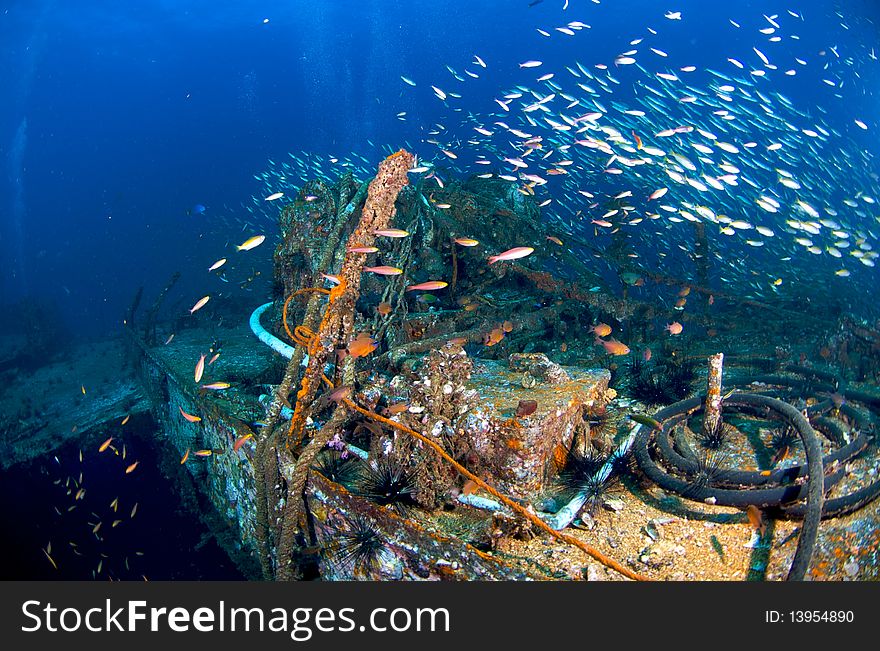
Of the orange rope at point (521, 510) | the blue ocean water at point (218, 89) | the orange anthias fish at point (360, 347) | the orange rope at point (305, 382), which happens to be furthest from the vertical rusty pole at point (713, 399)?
the blue ocean water at point (218, 89)

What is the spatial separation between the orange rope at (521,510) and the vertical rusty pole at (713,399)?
228 centimetres

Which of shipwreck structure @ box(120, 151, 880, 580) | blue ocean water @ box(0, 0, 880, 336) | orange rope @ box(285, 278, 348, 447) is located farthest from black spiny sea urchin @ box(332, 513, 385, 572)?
blue ocean water @ box(0, 0, 880, 336)

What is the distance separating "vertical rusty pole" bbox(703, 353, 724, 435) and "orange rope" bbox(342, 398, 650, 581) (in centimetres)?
228

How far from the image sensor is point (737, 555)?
3617mm

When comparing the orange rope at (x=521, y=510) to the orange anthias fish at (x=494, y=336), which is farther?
the orange anthias fish at (x=494, y=336)

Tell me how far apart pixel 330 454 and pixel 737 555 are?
156 inches

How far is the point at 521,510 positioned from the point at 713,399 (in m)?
2.72

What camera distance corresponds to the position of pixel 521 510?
3650mm

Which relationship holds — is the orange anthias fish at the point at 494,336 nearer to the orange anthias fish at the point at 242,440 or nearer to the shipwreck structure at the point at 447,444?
the shipwreck structure at the point at 447,444

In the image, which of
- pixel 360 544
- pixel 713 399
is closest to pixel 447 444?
pixel 360 544

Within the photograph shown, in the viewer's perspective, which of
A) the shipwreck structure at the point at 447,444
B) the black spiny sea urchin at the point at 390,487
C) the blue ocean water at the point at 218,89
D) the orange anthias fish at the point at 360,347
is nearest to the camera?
the shipwreck structure at the point at 447,444

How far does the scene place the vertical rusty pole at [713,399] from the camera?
4.66 metres
